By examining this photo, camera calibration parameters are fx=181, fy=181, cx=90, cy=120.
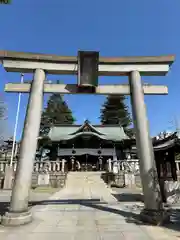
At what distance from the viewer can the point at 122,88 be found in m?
6.32

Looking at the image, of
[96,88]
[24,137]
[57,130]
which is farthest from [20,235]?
[57,130]

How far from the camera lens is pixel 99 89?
6293mm

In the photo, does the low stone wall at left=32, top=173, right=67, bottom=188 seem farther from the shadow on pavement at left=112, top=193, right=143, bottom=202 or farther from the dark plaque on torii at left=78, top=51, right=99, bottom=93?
the dark plaque on torii at left=78, top=51, right=99, bottom=93

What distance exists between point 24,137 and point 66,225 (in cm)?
264

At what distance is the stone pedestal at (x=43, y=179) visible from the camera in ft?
50.8

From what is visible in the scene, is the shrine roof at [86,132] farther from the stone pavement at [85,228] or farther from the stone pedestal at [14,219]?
the stone pedestal at [14,219]

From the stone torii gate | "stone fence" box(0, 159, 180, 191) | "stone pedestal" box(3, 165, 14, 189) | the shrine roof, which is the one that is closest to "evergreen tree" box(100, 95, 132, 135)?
the shrine roof

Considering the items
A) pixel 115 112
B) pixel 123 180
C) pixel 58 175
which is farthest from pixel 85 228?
pixel 115 112

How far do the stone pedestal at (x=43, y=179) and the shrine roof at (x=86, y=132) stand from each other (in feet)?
32.6

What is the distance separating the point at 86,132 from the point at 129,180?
12129 millimetres

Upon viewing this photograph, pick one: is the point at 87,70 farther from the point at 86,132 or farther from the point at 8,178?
the point at 86,132

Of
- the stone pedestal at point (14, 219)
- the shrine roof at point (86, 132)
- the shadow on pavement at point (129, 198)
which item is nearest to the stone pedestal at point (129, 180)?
the shadow on pavement at point (129, 198)

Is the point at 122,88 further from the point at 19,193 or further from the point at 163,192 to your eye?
the point at 163,192

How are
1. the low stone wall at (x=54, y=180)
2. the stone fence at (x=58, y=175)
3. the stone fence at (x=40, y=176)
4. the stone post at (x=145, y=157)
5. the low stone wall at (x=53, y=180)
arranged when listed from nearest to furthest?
the stone post at (x=145, y=157), the stone fence at (x=40, y=176), the stone fence at (x=58, y=175), the low stone wall at (x=53, y=180), the low stone wall at (x=54, y=180)
